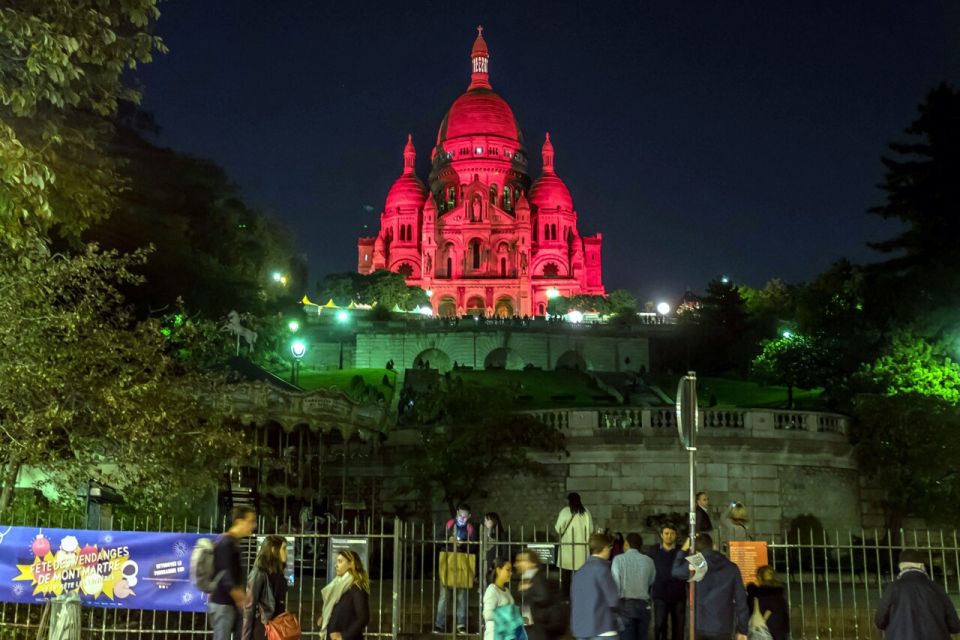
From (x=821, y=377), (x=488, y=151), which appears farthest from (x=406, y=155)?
(x=821, y=377)

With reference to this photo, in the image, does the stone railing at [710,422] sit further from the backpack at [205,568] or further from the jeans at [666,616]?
the backpack at [205,568]

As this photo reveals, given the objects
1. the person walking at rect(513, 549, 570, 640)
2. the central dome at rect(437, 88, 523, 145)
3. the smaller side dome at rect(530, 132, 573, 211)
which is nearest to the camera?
the person walking at rect(513, 549, 570, 640)

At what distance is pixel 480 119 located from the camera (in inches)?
4373

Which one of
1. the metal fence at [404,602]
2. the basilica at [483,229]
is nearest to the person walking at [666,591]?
the metal fence at [404,602]

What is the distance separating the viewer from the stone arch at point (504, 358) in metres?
65.6

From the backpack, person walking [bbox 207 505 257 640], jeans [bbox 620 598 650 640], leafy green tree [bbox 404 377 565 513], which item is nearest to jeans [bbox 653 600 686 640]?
jeans [bbox 620 598 650 640]

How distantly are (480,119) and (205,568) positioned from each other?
10377 cm

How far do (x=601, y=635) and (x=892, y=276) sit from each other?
3057 centimetres

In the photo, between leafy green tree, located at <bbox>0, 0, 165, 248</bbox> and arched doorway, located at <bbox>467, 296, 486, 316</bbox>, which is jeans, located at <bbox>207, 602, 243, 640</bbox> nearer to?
leafy green tree, located at <bbox>0, 0, 165, 248</bbox>

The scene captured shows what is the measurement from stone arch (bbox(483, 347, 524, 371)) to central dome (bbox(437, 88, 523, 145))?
48591mm

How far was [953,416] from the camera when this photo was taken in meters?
28.2

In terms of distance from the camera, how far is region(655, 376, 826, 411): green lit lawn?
46253 millimetres

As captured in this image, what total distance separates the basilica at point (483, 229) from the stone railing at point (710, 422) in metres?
64.0

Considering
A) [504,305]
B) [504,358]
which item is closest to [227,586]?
[504,358]
